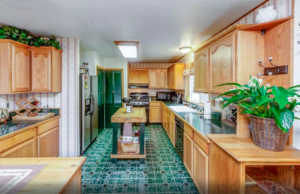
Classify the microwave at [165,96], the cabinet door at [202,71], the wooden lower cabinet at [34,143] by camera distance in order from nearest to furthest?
the wooden lower cabinet at [34,143] < the cabinet door at [202,71] < the microwave at [165,96]

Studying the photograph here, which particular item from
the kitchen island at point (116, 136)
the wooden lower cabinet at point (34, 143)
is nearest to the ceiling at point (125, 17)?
the kitchen island at point (116, 136)

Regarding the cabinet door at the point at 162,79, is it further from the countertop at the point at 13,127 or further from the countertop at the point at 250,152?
the countertop at the point at 250,152

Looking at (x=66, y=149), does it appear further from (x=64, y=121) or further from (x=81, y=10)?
(x=81, y=10)

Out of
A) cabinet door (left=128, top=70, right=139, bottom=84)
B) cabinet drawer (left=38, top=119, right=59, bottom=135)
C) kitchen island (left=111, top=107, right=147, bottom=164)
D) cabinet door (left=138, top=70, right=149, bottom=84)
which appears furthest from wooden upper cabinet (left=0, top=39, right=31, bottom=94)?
cabinet door (left=138, top=70, right=149, bottom=84)

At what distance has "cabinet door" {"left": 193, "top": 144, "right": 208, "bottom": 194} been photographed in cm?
182

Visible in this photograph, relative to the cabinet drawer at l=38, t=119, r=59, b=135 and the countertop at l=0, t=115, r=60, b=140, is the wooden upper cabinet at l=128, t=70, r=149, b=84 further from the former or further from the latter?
the countertop at l=0, t=115, r=60, b=140

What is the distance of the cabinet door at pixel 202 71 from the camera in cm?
249

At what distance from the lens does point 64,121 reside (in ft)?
10.5

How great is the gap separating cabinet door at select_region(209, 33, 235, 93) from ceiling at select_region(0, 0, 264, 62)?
1.33ft

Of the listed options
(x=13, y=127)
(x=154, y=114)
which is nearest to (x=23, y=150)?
(x=13, y=127)

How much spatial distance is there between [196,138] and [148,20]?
176cm

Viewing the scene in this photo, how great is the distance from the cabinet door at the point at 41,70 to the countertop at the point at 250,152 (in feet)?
9.37

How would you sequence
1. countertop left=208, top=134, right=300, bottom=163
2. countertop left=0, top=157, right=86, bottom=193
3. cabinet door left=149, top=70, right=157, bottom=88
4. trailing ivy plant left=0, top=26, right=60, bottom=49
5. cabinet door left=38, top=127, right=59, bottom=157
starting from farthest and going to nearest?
cabinet door left=149, top=70, right=157, bottom=88
cabinet door left=38, top=127, right=59, bottom=157
trailing ivy plant left=0, top=26, right=60, bottom=49
countertop left=208, top=134, right=300, bottom=163
countertop left=0, top=157, right=86, bottom=193

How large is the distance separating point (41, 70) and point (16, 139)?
129 centimetres
